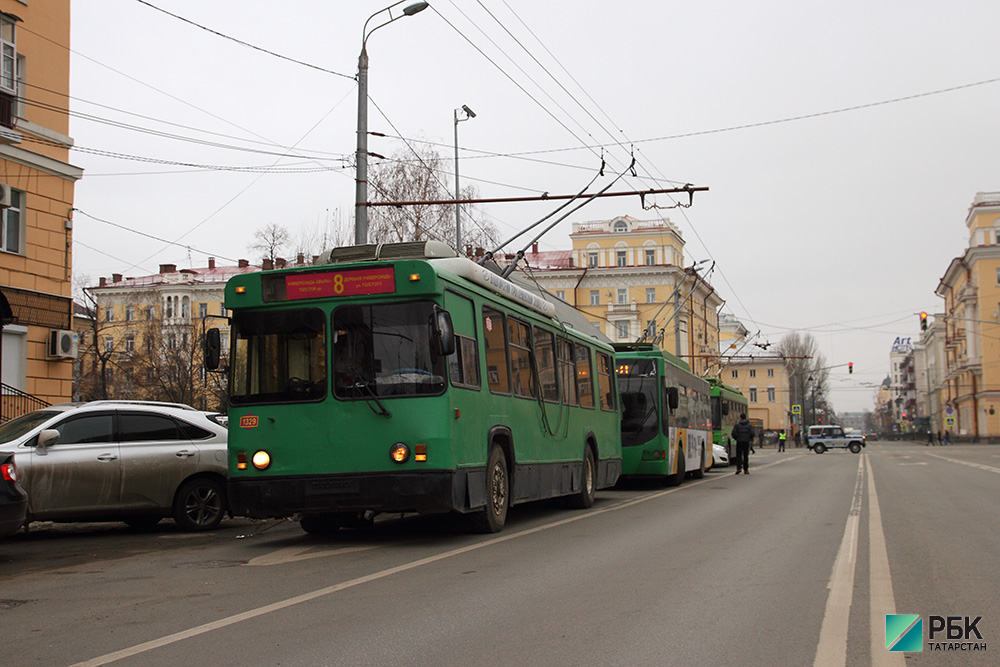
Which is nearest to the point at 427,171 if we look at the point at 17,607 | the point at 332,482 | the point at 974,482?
the point at 974,482

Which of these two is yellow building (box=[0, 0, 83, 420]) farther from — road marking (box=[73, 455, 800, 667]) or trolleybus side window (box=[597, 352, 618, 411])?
road marking (box=[73, 455, 800, 667])

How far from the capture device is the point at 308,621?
6758 mm

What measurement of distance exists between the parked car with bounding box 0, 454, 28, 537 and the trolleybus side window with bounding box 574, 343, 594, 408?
29.2 ft

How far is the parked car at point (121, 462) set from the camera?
12070 millimetres

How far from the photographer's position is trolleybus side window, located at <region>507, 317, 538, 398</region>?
43.0 feet

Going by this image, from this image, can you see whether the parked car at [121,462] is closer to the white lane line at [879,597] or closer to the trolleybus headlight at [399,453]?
the trolleybus headlight at [399,453]

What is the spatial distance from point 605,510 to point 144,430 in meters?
7.08

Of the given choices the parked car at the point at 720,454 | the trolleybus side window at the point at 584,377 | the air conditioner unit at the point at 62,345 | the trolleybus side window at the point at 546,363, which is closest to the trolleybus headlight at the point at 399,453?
the trolleybus side window at the point at 546,363

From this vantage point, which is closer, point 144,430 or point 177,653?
point 177,653

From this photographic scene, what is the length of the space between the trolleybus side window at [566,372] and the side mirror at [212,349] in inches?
233

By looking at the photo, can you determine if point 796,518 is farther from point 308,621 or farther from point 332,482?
point 308,621

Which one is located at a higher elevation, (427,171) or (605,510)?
(427,171)

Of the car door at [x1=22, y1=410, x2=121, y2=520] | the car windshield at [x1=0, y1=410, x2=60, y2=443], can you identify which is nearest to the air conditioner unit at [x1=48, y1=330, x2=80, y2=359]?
the car windshield at [x1=0, y1=410, x2=60, y2=443]

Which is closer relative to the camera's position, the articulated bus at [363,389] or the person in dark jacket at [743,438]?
the articulated bus at [363,389]
